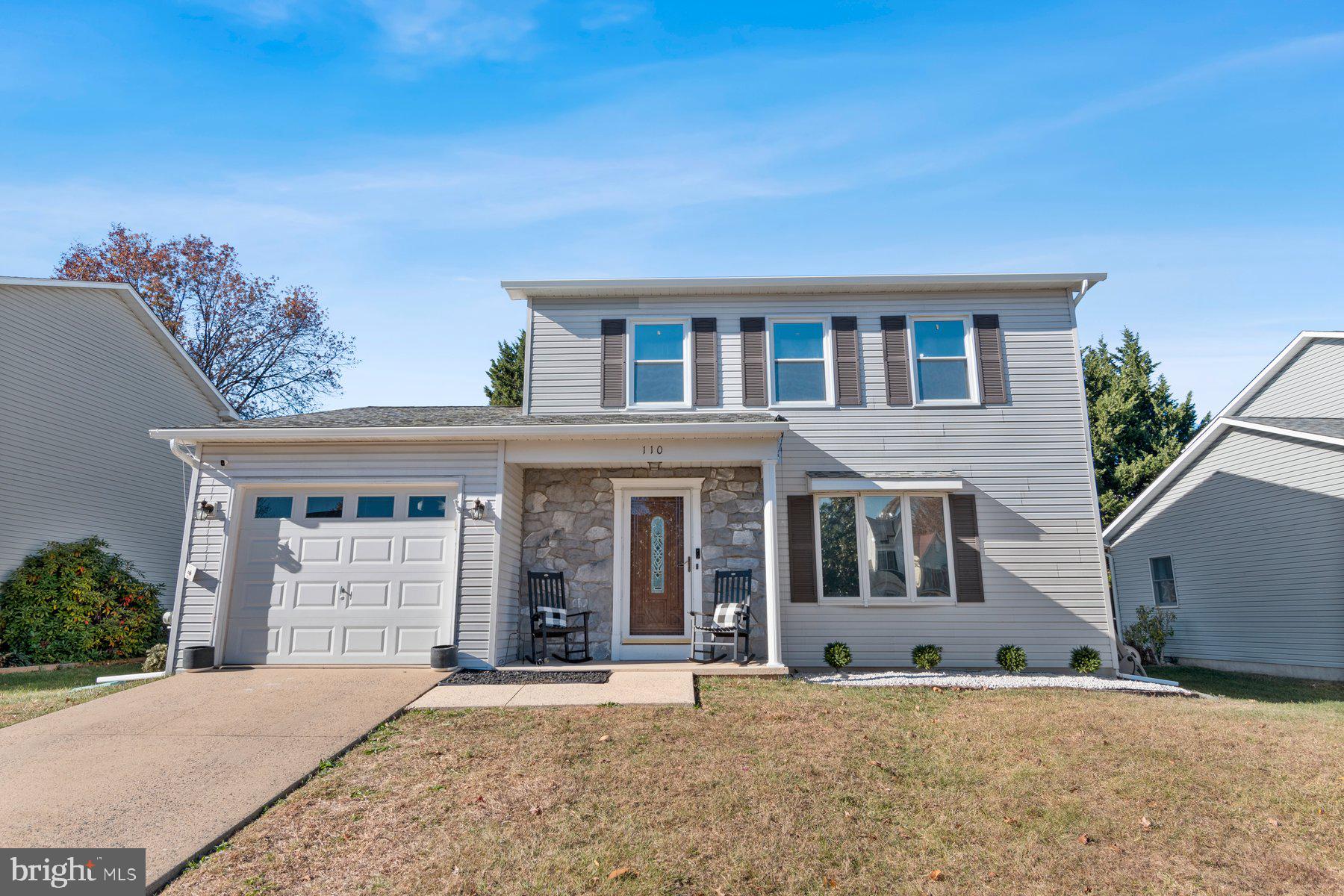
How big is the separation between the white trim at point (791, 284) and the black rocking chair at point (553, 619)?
365cm

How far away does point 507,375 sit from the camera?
17.5m

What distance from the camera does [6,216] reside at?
12.0 m

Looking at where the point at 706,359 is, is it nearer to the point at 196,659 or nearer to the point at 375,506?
the point at 375,506

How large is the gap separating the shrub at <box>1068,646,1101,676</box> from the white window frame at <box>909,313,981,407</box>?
3.13m

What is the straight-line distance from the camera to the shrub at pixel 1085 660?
845cm

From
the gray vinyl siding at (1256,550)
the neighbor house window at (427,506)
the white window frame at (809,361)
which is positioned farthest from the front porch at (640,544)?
the gray vinyl siding at (1256,550)

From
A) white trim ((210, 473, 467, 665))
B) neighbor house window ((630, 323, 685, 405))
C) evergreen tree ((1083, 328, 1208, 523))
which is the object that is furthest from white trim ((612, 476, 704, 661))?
evergreen tree ((1083, 328, 1208, 523))

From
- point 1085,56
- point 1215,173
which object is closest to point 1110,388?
point 1215,173

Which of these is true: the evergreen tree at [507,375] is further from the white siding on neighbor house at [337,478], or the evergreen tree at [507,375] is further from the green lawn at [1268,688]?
the green lawn at [1268,688]

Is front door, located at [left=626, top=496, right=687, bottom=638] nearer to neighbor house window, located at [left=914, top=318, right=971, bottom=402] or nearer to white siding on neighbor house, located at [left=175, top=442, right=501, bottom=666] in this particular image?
white siding on neighbor house, located at [left=175, top=442, right=501, bottom=666]

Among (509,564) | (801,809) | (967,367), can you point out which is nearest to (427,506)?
(509,564)

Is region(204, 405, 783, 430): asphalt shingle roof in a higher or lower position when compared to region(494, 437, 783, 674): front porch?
higher

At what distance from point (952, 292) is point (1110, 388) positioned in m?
13.2

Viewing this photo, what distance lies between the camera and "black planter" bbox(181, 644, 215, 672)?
7469 mm
